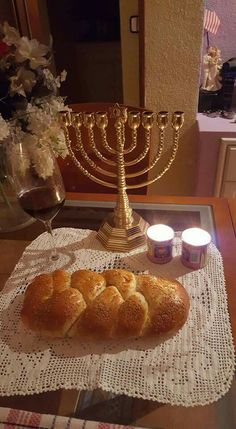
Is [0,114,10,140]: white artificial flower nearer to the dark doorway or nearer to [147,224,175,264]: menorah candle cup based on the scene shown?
[147,224,175,264]: menorah candle cup

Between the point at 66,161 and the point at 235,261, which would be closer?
the point at 235,261

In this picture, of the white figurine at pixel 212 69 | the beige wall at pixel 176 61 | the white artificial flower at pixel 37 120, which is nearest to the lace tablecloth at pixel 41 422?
the white artificial flower at pixel 37 120

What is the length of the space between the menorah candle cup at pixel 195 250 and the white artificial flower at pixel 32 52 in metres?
0.51

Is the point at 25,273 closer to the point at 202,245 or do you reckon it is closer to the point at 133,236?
the point at 133,236

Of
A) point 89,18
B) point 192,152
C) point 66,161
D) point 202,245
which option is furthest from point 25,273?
point 89,18

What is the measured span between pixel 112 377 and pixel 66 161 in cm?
91

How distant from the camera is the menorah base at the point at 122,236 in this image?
82 centimetres

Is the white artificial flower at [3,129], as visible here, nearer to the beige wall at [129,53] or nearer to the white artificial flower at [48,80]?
the white artificial flower at [48,80]

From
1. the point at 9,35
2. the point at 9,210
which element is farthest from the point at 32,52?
the point at 9,210

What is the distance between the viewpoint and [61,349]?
1.89ft

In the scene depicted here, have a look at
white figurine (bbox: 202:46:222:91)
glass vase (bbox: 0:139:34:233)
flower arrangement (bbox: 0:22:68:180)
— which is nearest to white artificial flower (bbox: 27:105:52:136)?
flower arrangement (bbox: 0:22:68:180)

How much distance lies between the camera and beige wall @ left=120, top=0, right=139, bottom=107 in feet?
6.80

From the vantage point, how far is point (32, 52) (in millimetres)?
737

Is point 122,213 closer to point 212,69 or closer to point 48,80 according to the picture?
point 48,80
